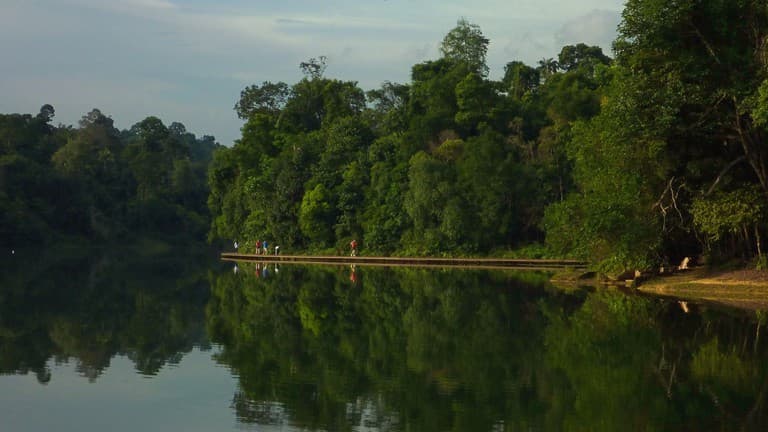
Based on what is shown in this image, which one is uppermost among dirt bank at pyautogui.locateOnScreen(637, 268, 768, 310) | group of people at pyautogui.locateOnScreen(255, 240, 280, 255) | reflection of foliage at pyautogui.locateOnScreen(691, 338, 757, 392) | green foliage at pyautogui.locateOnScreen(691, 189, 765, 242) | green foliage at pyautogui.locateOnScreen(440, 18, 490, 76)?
green foliage at pyautogui.locateOnScreen(440, 18, 490, 76)

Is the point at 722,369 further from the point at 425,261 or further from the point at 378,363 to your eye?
the point at 425,261

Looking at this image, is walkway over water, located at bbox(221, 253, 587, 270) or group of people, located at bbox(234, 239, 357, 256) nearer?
walkway over water, located at bbox(221, 253, 587, 270)

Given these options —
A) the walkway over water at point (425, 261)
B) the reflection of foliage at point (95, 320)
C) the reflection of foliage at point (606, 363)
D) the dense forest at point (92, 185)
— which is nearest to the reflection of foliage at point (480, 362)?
the reflection of foliage at point (606, 363)

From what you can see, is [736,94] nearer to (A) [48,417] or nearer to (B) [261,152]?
(A) [48,417]

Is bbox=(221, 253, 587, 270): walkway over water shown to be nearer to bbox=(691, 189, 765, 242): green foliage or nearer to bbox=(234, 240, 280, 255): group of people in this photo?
bbox=(234, 240, 280, 255): group of people

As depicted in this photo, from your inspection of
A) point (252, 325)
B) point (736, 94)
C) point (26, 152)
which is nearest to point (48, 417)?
point (252, 325)

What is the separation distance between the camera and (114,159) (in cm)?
9962

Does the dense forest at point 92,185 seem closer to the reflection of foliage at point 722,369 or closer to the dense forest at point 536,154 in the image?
the dense forest at point 536,154

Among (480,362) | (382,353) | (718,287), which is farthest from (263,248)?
(480,362)

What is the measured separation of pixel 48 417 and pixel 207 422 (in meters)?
2.00

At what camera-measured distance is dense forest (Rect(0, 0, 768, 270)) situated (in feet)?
94.3

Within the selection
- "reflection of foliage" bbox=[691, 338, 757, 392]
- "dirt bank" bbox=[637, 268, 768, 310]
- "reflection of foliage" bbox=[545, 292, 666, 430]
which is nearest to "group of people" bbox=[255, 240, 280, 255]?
"dirt bank" bbox=[637, 268, 768, 310]

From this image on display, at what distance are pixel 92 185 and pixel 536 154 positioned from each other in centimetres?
5001

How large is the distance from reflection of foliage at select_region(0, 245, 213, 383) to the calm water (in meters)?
0.08
